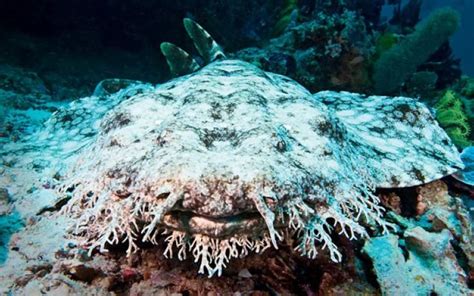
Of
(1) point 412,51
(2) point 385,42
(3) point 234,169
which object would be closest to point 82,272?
(3) point 234,169

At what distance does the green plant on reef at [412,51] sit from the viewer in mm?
8023

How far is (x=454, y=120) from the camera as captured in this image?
6.94 metres

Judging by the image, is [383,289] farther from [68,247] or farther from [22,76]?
[22,76]

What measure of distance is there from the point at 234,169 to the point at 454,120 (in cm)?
650

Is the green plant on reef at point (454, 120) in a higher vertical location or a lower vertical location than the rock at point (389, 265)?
higher

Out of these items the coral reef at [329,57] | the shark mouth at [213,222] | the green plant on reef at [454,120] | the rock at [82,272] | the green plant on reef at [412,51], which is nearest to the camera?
the shark mouth at [213,222]

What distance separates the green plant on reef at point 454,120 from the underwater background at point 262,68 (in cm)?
3

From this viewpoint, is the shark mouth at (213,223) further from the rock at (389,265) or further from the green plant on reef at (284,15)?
the green plant on reef at (284,15)

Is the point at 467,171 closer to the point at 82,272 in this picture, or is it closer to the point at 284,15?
the point at 82,272

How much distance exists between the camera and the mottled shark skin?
2.14 m

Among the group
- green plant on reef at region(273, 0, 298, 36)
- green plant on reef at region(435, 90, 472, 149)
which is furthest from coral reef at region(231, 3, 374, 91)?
green plant on reef at region(273, 0, 298, 36)

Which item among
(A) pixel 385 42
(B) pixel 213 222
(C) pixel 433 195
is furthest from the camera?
(A) pixel 385 42

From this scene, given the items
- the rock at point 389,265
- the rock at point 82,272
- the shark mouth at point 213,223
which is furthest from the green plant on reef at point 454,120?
the rock at point 82,272

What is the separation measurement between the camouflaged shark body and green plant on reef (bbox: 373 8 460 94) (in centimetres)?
438
